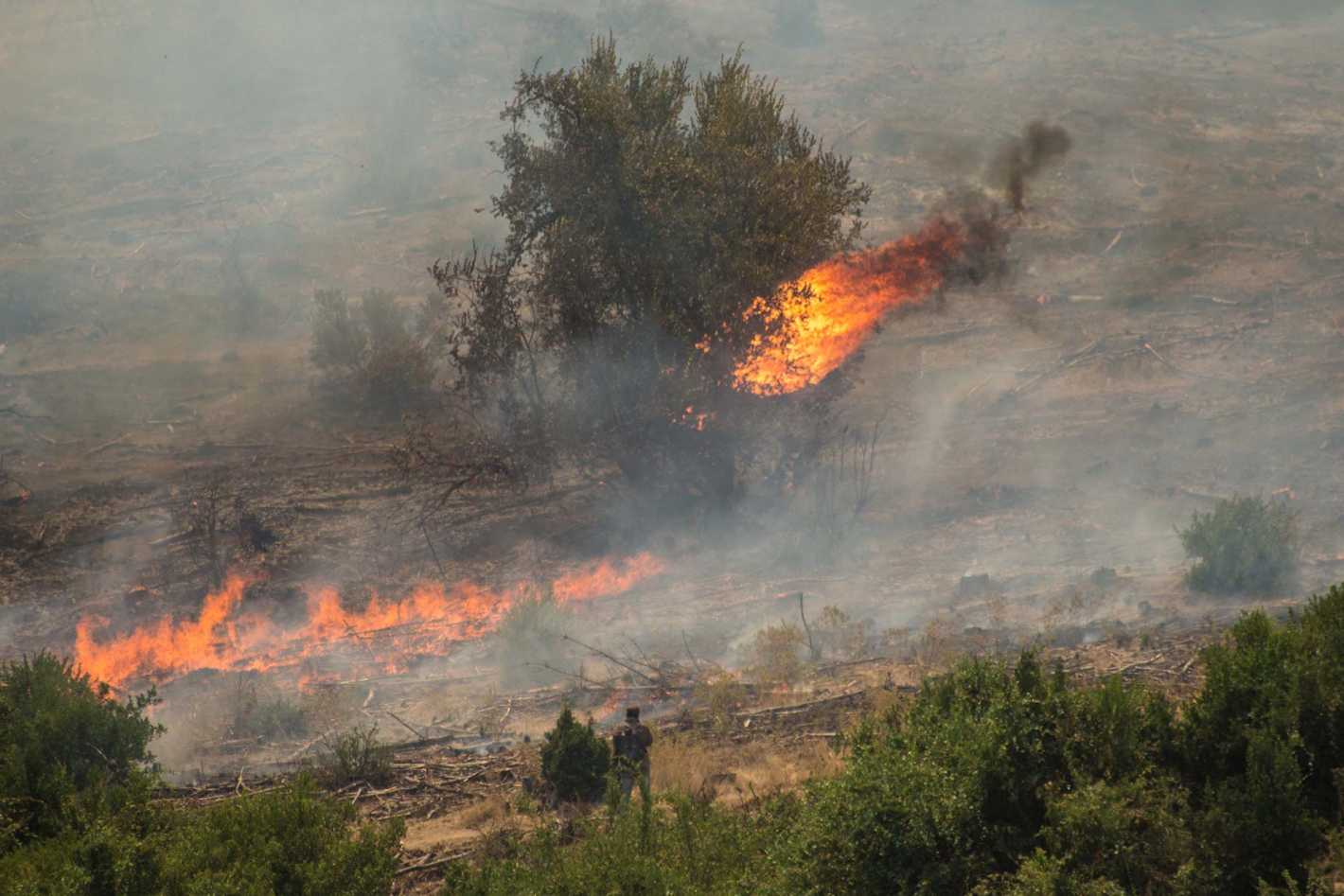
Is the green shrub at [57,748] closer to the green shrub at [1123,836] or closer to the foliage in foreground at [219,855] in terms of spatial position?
the foliage in foreground at [219,855]

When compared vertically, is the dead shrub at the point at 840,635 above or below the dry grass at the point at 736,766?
below

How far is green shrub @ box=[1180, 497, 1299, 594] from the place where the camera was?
55.0 ft

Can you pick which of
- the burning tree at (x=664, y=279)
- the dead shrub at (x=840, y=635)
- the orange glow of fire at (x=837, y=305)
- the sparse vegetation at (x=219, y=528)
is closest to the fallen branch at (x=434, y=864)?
the dead shrub at (x=840, y=635)

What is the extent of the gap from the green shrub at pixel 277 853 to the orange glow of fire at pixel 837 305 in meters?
12.1

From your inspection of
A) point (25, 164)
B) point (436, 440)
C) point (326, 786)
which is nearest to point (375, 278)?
point (436, 440)

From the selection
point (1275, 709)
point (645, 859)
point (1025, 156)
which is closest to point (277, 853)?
point (645, 859)

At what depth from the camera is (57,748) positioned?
1153 cm

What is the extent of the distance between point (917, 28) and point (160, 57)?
27.2m

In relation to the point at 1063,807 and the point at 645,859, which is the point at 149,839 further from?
the point at 1063,807

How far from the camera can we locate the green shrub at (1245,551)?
16750 mm

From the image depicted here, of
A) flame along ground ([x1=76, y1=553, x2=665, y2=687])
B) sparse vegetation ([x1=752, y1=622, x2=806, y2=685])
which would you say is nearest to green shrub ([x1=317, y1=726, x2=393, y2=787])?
flame along ground ([x1=76, y1=553, x2=665, y2=687])

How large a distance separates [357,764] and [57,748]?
327 cm

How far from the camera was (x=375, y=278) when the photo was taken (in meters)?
29.5

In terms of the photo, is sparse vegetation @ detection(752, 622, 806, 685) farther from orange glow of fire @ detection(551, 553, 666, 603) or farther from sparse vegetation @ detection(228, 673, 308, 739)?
sparse vegetation @ detection(228, 673, 308, 739)
